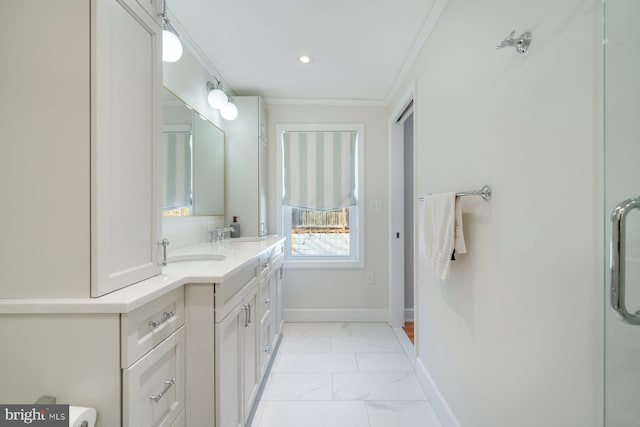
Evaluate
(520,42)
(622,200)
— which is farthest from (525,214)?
(520,42)

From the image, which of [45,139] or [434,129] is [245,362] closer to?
[45,139]

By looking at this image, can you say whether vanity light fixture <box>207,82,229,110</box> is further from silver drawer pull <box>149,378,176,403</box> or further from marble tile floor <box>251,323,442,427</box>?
marble tile floor <box>251,323,442,427</box>

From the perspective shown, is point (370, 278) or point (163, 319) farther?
point (370, 278)

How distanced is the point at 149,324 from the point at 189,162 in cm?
137

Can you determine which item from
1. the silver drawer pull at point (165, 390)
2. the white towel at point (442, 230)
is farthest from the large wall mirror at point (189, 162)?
the white towel at point (442, 230)

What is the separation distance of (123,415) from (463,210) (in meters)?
A: 1.46

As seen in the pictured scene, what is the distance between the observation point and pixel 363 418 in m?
1.60

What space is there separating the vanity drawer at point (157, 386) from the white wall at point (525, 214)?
3.89 feet

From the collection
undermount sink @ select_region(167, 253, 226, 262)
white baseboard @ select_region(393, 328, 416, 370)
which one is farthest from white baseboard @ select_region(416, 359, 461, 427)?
undermount sink @ select_region(167, 253, 226, 262)

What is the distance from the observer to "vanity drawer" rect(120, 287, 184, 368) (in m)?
0.79

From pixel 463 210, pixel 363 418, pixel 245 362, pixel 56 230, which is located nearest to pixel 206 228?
pixel 245 362

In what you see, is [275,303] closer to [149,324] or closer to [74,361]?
[149,324]

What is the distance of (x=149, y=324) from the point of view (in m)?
0.89

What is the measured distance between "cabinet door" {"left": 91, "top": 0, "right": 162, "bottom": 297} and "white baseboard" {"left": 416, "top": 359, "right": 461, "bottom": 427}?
158 cm
